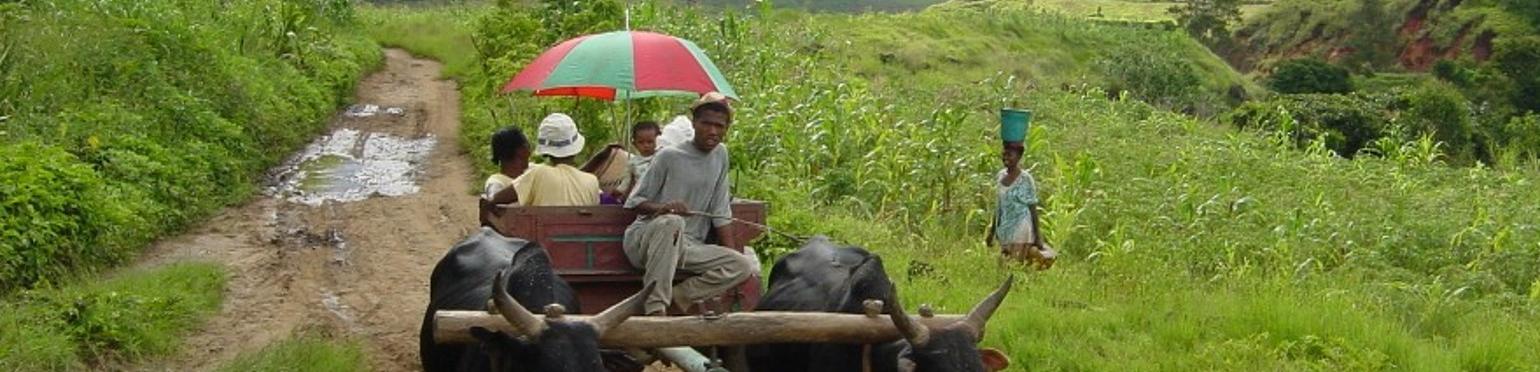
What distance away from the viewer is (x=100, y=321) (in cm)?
738

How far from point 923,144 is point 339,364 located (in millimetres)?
6402

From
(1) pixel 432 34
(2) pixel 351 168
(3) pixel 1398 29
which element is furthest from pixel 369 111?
(3) pixel 1398 29

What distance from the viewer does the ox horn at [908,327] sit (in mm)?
4238

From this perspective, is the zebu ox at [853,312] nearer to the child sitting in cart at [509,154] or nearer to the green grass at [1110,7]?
the child sitting in cart at [509,154]

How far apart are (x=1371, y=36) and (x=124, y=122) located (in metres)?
42.7

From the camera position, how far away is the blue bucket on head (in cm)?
820

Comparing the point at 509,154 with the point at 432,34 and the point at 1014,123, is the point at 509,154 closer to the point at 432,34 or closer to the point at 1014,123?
the point at 1014,123

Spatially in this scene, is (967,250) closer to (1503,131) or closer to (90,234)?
(90,234)

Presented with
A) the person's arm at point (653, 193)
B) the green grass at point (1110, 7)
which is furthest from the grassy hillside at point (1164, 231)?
the green grass at point (1110, 7)

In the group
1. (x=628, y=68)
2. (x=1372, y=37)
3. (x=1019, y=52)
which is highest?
(x=628, y=68)

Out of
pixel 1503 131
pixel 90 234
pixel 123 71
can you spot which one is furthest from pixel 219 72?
pixel 1503 131

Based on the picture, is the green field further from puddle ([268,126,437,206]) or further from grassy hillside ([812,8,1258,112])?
puddle ([268,126,437,206])

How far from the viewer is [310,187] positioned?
542 inches

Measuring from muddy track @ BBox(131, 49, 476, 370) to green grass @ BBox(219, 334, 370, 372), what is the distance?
217 millimetres
